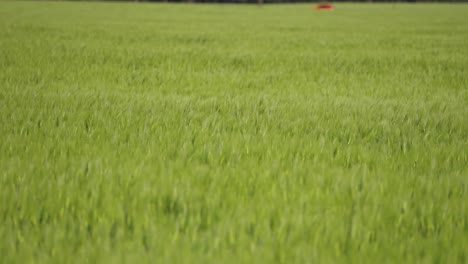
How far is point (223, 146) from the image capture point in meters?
2.26

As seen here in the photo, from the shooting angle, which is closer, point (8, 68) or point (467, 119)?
point (467, 119)

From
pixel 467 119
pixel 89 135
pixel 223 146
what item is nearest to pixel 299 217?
pixel 223 146

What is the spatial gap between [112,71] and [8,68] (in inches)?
53.6

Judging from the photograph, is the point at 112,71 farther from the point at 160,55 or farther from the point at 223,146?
the point at 223,146

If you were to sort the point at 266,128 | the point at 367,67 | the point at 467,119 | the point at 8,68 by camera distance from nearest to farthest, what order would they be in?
the point at 266,128, the point at 467,119, the point at 8,68, the point at 367,67

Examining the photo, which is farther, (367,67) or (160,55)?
(160,55)

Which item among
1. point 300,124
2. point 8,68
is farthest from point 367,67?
point 8,68

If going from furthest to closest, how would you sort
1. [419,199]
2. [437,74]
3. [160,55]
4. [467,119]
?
[160,55] → [437,74] → [467,119] → [419,199]

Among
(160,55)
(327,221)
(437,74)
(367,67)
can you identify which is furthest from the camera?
(160,55)

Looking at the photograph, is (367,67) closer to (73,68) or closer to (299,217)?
(73,68)

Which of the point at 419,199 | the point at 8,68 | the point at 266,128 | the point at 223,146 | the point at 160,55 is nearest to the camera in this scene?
the point at 419,199

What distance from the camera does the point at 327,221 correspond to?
1.44 meters

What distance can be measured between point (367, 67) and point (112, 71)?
403cm

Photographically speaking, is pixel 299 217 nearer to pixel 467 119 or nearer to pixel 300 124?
pixel 300 124
